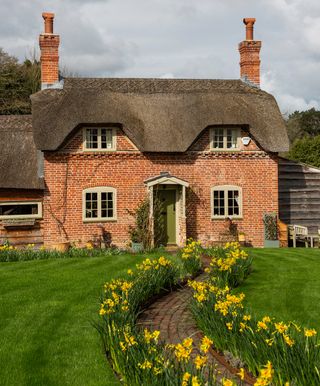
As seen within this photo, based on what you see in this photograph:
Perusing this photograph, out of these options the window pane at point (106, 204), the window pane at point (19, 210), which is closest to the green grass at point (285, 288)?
the window pane at point (106, 204)

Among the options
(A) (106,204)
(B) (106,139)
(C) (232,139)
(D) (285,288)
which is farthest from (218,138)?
(D) (285,288)

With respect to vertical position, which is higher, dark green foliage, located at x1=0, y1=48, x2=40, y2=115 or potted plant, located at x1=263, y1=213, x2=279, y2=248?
dark green foliage, located at x1=0, y1=48, x2=40, y2=115

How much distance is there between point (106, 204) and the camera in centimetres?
1938

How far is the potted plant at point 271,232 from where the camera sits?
64.5 feet

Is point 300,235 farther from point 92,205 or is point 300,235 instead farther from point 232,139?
point 92,205

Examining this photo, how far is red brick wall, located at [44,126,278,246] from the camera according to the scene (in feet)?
62.2

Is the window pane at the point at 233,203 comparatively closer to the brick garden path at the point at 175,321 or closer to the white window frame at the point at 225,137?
the white window frame at the point at 225,137

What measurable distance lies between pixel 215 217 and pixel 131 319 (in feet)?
42.8

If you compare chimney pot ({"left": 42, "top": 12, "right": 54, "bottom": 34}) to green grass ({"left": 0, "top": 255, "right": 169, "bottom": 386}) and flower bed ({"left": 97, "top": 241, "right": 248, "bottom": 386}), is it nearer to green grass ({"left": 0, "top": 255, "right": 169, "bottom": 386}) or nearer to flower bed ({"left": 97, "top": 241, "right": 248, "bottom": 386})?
green grass ({"left": 0, "top": 255, "right": 169, "bottom": 386})

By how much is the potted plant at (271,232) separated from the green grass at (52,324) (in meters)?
8.49

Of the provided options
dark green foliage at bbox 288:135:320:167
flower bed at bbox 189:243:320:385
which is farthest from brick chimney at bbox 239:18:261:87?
flower bed at bbox 189:243:320:385

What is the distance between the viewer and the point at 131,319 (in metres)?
7.20

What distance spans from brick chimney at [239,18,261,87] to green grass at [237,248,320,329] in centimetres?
1106

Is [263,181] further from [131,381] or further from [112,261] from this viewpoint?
[131,381]
